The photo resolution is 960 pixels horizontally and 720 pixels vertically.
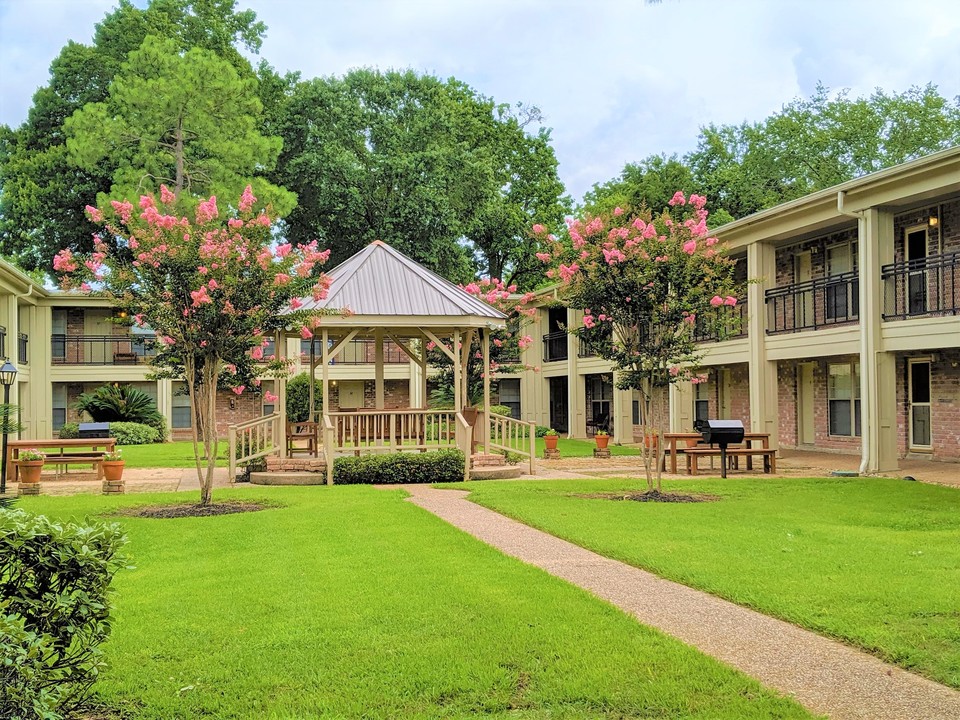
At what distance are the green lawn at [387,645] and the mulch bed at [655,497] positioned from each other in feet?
15.7

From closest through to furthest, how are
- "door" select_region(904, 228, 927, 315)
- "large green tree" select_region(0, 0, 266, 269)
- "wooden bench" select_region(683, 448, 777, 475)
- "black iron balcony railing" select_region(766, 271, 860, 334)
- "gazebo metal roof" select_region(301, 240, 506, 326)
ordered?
1. "wooden bench" select_region(683, 448, 777, 475)
2. "gazebo metal roof" select_region(301, 240, 506, 326)
3. "door" select_region(904, 228, 927, 315)
4. "black iron balcony railing" select_region(766, 271, 860, 334)
5. "large green tree" select_region(0, 0, 266, 269)

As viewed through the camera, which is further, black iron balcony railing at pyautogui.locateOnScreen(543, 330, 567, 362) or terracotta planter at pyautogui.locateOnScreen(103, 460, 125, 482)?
black iron balcony railing at pyautogui.locateOnScreen(543, 330, 567, 362)

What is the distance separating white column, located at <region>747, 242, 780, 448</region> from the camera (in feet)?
68.4

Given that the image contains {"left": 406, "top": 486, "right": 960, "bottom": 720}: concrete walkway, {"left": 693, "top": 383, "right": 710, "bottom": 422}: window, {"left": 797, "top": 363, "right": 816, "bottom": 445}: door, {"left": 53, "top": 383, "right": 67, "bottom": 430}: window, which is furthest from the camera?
{"left": 53, "top": 383, "right": 67, "bottom": 430}: window

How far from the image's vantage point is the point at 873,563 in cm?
808

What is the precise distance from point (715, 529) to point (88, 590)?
24.5ft

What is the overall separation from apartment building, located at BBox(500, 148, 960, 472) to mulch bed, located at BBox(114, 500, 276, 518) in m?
5.50

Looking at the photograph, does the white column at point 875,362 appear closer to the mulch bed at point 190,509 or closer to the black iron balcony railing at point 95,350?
the mulch bed at point 190,509

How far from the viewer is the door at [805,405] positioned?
22.8m

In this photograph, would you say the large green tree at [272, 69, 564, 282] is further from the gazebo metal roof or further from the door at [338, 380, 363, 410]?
the gazebo metal roof

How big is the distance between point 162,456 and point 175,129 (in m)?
11.6

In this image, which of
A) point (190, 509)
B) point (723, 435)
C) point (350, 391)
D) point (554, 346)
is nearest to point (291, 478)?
point (190, 509)

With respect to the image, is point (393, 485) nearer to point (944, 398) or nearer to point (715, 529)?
point (715, 529)

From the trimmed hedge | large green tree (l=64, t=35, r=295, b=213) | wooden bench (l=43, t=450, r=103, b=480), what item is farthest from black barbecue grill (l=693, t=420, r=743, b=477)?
the trimmed hedge
